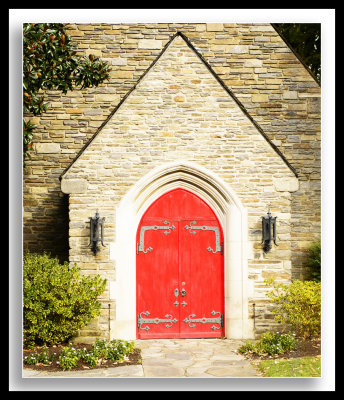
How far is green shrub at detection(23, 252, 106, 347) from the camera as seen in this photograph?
8.10 m

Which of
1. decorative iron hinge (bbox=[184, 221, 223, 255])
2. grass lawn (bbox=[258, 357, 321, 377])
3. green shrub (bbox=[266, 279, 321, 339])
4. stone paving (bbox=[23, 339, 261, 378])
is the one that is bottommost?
stone paving (bbox=[23, 339, 261, 378])

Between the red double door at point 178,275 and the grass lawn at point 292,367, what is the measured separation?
161 cm

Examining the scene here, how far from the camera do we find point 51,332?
27.0 feet

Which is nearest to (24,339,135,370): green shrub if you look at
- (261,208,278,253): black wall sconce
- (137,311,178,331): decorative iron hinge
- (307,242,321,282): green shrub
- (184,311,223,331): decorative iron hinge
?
(137,311,178,331): decorative iron hinge

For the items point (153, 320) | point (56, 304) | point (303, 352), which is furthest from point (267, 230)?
point (56, 304)

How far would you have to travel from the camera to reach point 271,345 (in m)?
8.07

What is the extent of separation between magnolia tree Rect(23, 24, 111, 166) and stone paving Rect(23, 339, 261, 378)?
3.70 meters

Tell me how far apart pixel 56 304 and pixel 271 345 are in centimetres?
351

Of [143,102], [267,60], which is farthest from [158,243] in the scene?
[267,60]

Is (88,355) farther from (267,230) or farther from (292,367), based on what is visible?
(267,230)

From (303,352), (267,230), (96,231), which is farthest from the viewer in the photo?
(267,230)

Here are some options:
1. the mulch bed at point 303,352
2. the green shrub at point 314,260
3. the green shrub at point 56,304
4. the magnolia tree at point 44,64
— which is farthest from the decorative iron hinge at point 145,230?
the green shrub at point 314,260

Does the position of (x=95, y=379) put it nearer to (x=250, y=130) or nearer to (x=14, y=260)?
(x=14, y=260)

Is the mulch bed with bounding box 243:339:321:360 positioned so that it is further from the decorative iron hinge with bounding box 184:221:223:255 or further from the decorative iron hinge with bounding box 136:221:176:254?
the decorative iron hinge with bounding box 136:221:176:254
